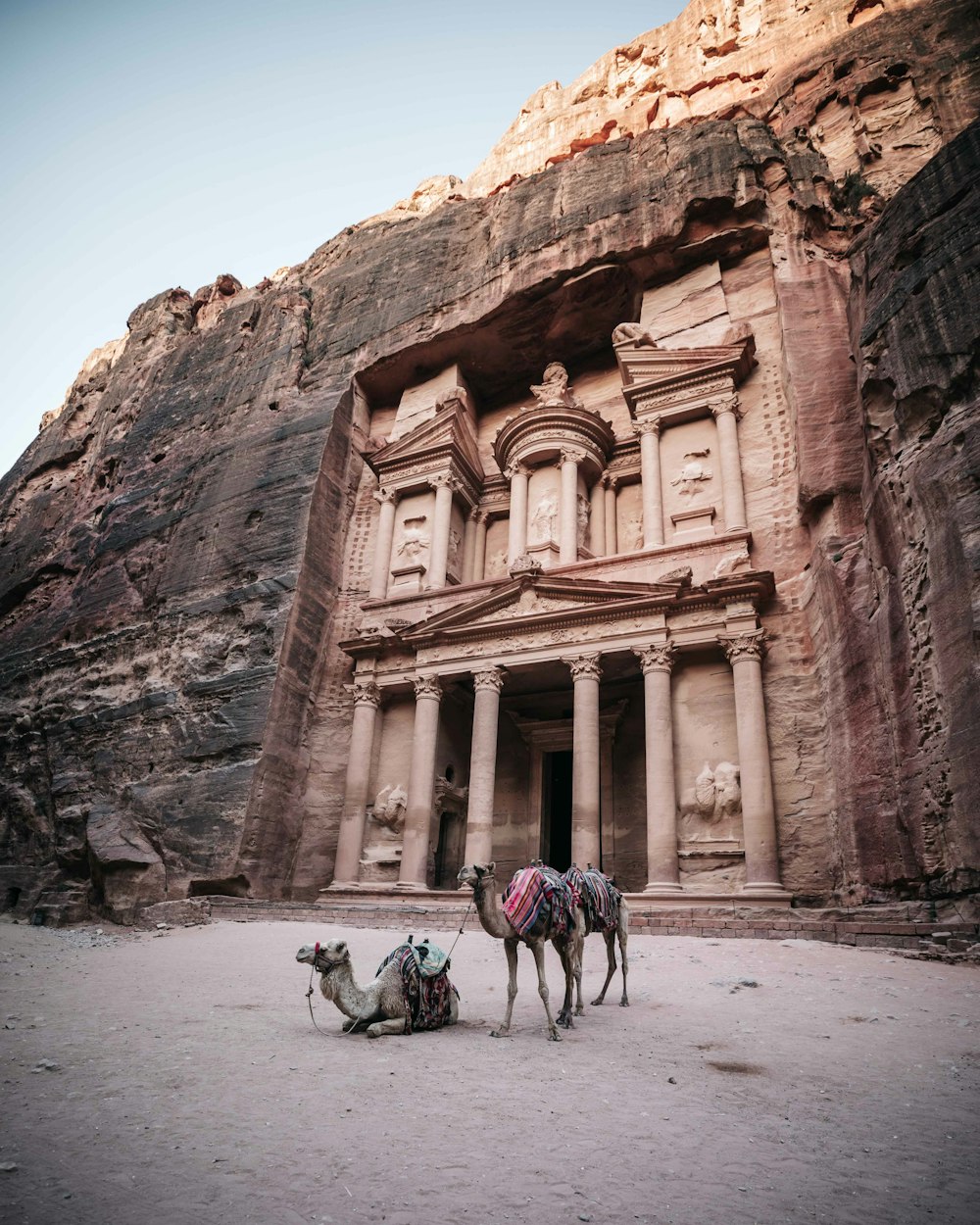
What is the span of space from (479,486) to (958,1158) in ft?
71.6

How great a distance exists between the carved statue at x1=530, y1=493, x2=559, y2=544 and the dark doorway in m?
6.04

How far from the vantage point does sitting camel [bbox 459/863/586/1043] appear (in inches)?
230

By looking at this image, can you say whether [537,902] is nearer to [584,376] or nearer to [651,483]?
[651,483]

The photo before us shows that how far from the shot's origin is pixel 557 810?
2031 cm

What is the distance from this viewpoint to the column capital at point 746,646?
1518 centimetres

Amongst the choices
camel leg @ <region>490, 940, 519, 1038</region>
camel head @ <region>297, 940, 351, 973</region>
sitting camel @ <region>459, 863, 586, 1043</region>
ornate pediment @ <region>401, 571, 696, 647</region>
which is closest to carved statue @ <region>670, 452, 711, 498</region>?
ornate pediment @ <region>401, 571, 696, 647</region>

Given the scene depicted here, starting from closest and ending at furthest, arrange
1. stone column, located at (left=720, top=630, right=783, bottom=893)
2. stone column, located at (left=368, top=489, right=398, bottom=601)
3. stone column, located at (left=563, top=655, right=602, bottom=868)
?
stone column, located at (left=720, top=630, right=783, bottom=893) → stone column, located at (left=563, top=655, right=602, bottom=868) → stone column, located at (left=368, top=489, right=398, bottom=601)

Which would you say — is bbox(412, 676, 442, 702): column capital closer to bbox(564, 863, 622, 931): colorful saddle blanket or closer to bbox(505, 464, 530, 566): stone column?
bbox(505, 464, 530, 566): stone column

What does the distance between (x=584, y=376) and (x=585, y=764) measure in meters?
14.6

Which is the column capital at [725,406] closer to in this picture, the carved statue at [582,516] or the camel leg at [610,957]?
the carved statue at [582,516]

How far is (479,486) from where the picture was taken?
24062mm

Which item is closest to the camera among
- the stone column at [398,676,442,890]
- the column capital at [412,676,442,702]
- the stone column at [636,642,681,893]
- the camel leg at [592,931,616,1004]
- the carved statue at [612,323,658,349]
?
the camel leg at [592,931,616,1004]

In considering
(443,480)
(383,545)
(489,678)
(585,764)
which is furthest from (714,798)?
(443,480)

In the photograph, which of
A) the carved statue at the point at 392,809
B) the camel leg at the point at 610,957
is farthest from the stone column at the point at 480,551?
the camel leg at the point at 610,957
